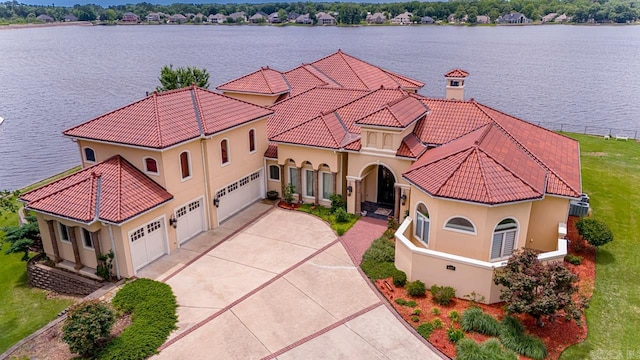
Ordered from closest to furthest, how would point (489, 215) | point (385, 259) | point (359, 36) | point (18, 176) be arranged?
point (489, 215)
point (385, 259)
point (18, 176)
point (359, 36)

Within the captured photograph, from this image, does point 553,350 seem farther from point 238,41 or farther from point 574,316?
point 238,41

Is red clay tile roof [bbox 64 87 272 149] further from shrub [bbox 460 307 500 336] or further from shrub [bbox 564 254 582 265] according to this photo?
shrub [bbox 564 254 582 265]

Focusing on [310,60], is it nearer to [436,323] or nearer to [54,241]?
[54,241]

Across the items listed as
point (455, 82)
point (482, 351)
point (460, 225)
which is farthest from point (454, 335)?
point (455, 82)

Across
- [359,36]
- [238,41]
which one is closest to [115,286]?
[238,41]

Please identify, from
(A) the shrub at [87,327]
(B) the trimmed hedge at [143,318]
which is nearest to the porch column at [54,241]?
(B) the trimmed hedge at [143,318]

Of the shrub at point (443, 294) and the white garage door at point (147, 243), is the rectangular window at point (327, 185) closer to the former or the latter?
the white garage door at point (147, 243)
